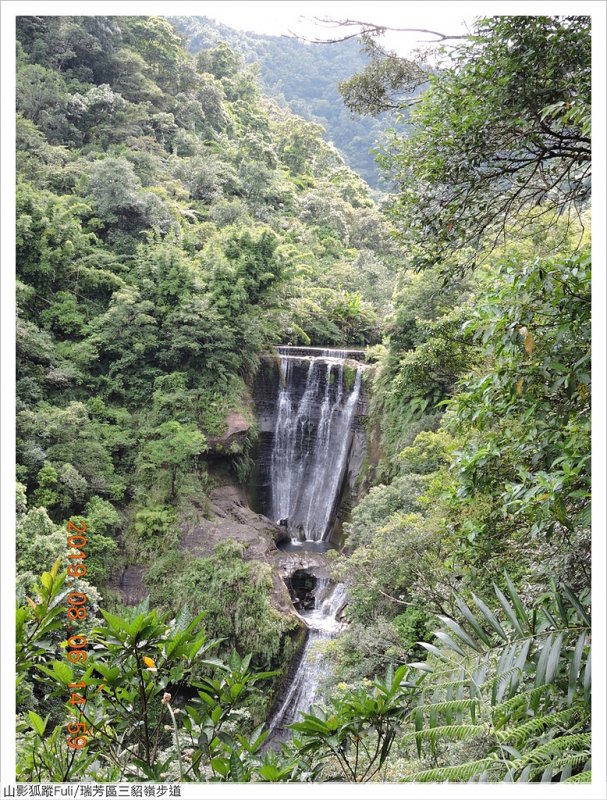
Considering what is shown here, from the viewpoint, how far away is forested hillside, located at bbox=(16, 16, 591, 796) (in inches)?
79.4

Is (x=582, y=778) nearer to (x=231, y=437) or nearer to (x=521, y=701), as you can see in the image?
(x=521, y=701)

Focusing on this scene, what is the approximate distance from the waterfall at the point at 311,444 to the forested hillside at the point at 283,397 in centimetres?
30

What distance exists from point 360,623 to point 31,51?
54.4 ft

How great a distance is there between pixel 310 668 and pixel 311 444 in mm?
4557

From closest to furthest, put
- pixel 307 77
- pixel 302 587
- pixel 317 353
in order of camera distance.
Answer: pixel 302 587, pixel 317 353, pixel 307 77

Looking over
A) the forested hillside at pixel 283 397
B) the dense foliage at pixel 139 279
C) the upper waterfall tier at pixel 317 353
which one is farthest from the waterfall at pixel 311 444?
the dense foliage at pixel 139 279

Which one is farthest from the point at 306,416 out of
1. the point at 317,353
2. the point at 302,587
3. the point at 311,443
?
the point at 302,587

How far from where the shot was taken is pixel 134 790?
179cm

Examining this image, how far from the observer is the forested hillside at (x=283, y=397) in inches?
79.4

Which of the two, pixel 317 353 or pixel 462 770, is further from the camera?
pixel 317 353

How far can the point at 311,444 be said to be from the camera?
11.5 metres

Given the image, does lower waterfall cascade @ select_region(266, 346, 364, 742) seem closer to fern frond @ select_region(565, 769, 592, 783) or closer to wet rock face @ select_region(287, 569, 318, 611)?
wet rock face @ select_region(287, 569, 318, 611)

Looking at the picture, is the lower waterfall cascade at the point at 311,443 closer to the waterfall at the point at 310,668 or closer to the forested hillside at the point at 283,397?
the forested hillside at the point at 283,397

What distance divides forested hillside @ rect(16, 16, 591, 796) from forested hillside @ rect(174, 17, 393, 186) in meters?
0.43
